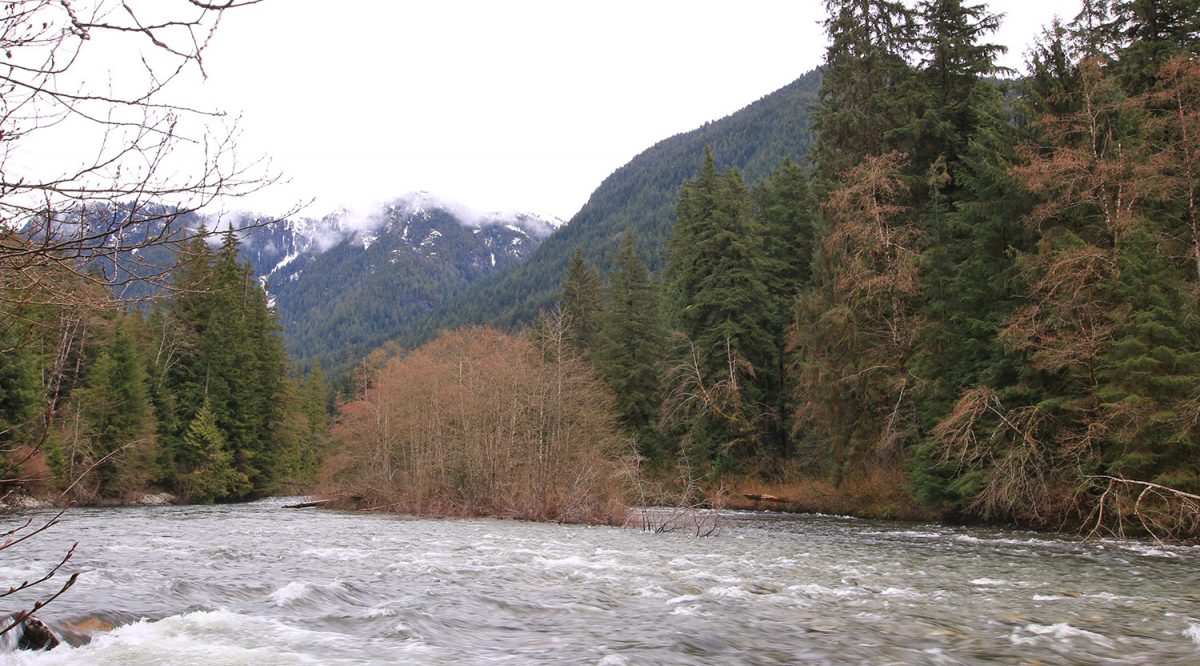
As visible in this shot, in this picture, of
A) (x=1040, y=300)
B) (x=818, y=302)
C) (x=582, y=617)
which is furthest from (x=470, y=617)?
(x=818, y=302)

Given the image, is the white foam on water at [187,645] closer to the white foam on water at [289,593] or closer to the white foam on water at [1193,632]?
the white foam on water at [289,593]

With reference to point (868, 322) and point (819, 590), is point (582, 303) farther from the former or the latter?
point (819, 590)

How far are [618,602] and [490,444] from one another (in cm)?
2139

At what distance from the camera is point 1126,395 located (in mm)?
17422

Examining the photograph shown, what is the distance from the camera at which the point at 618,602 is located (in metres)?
9.26

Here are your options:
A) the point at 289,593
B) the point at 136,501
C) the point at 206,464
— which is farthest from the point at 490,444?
the point at 206,464

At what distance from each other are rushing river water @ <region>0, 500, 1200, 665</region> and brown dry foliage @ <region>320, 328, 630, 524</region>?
10889 mm

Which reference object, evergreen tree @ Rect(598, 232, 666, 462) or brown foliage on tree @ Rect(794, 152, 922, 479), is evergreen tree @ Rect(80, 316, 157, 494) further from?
brown foliage on tree @ Rect(794, 152, 922, 479)

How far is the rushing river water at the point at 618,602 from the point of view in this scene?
22.4 ft

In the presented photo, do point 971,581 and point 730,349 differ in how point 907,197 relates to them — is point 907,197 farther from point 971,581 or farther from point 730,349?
point 971,581

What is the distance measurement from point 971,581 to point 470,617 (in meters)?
6.75

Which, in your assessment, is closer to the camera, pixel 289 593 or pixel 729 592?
pixel 289 593

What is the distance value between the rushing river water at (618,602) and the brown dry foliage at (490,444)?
10889mm

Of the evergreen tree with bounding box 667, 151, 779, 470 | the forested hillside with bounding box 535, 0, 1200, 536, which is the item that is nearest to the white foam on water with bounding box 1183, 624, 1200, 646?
the forested hillside with bounding box 535, 0, 1200, 536
